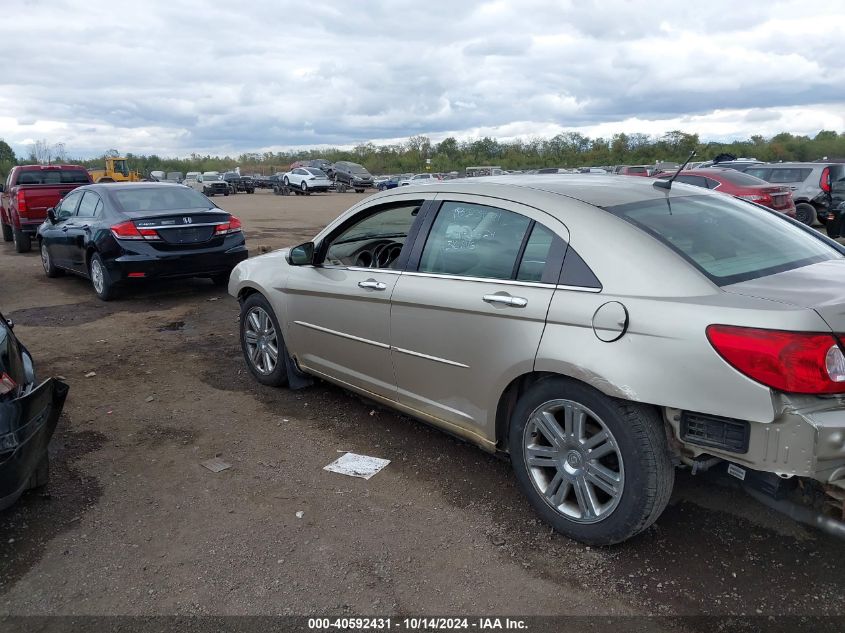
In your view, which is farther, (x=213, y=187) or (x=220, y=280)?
(x=213, y=187)

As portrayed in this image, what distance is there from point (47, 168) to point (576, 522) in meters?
15.6

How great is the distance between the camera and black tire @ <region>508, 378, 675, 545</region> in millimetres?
2865

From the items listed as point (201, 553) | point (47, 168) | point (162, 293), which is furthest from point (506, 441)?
point (47, 168)

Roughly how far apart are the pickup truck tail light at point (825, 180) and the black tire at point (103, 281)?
48.8 feet

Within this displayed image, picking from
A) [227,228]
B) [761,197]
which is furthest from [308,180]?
[227,228]

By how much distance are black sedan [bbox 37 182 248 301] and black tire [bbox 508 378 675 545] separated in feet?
22.1

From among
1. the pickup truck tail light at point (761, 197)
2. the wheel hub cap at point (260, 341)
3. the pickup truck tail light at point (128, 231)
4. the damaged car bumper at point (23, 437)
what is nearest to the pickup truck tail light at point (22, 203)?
the pickup truck tail light at point (128, 231)

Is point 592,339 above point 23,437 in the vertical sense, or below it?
above

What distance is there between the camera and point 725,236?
3.32m

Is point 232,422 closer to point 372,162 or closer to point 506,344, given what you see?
point 506,344

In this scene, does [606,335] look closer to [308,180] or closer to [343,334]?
[343,334]

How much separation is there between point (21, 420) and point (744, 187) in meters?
13.3

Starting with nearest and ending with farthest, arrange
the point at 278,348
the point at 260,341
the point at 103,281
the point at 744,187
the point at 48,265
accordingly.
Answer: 1. the point at 278,348
2. the point at 260,341
3. the point at 103,281
4. the point at 48,265
5. the point at 744,187

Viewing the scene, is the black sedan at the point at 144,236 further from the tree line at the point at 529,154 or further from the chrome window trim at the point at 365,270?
the tree line at the point at 529,154
